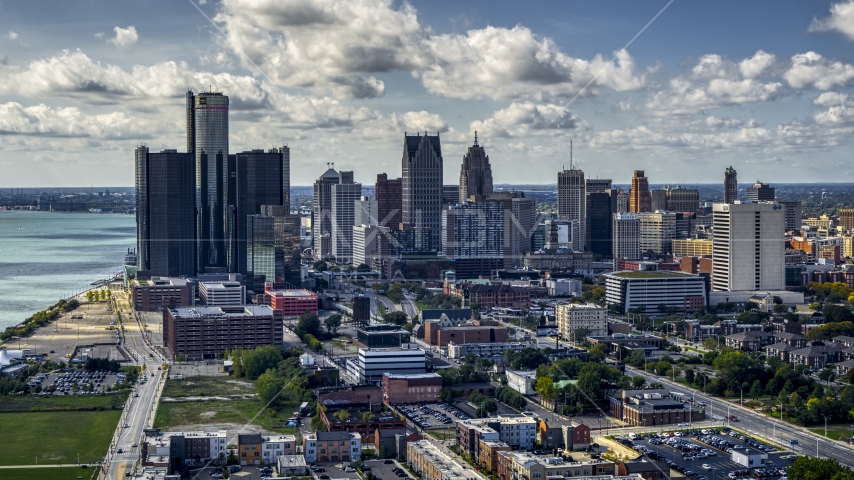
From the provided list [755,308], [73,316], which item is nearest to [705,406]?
[755,308]

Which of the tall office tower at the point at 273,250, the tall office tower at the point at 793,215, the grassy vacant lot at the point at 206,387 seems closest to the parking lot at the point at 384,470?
the grassy vacant lot at the point at 206,387

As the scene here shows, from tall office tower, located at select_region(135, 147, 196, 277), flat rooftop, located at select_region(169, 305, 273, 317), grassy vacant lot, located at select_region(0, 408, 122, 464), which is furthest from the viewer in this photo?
tall office tower, located at select_region(135, 147, 196, 277)

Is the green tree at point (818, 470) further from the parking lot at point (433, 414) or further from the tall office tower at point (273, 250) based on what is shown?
the tall office tower at point (273, 250)

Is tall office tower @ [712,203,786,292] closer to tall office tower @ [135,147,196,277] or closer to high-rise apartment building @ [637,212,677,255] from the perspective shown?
high-rise apartment building @ [637,212,677,255]

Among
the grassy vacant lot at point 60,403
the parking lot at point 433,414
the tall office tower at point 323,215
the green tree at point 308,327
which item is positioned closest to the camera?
the parking lot at point 433,414

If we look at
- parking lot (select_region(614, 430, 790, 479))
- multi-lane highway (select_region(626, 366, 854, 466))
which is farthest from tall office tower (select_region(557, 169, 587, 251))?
parking lot (select_region(614, 430, 790, 479))

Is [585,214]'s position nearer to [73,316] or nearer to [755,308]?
[755,308]

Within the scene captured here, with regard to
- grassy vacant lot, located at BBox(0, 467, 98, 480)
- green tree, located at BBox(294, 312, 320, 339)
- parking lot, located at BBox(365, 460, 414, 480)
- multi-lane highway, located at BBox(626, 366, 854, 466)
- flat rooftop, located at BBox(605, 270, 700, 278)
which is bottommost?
grassy vacant lot, located at BBox(0, 467, 98, 480)
